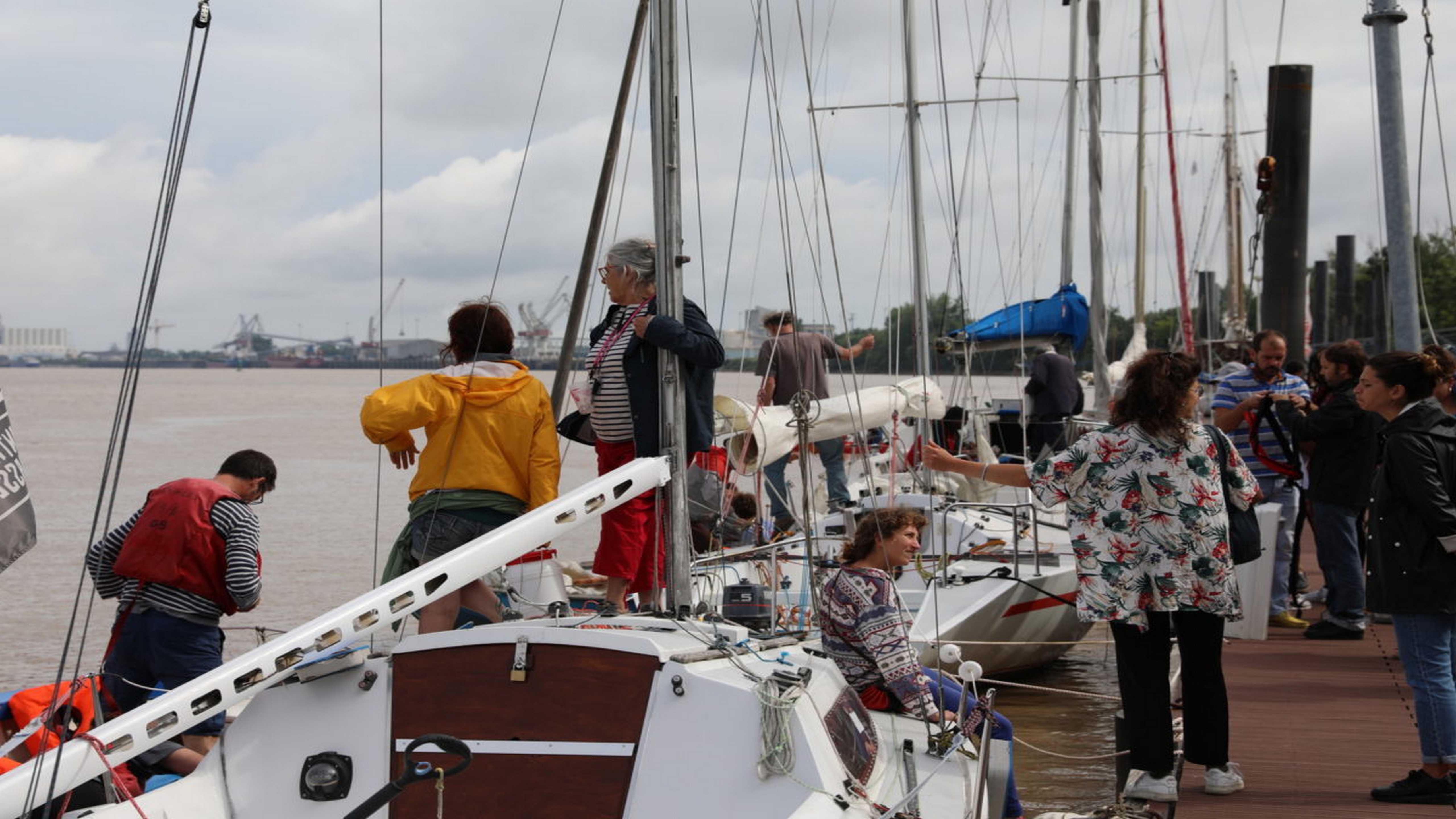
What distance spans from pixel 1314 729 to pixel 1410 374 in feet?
6.49

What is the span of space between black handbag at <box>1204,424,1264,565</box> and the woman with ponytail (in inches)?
16.4

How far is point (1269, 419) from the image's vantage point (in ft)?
26.3

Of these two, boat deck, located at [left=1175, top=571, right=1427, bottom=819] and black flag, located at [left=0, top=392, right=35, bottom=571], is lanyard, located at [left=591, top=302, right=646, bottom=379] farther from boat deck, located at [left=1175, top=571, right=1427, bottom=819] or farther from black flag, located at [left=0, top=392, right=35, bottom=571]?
boat deck, located at [left=1175, top=571, right=1427, bottom=819]

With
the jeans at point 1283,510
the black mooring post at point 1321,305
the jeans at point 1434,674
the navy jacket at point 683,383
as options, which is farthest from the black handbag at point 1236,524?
the black mooring post at point 1321,305

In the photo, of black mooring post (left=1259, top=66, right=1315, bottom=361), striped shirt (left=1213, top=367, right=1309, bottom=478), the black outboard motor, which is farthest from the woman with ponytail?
black mooring post (left=1259, top=66, right=1315, bottom=361)

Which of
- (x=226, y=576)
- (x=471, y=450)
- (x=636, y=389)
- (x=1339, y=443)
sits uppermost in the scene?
(x=636, y=389)

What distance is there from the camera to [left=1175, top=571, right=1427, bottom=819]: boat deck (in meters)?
5.16

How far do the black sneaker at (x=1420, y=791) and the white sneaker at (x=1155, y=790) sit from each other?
744mm

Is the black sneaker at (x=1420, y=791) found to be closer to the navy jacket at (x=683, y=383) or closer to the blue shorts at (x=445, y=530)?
the navy jacket at (x=683, y=383)

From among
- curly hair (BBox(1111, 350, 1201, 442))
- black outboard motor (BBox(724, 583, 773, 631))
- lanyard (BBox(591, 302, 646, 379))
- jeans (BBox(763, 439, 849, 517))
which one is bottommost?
black outboard motor (BBox(724, 583, 773, 631))

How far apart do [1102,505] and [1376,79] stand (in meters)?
3.23

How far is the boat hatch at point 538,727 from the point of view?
4164 mm

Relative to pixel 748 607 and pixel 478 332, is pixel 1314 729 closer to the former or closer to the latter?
pixel 748 607

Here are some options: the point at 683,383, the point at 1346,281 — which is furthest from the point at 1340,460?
the point at 1346,281
